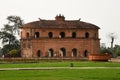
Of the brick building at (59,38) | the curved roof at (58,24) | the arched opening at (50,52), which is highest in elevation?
the curved roof at (58,24)

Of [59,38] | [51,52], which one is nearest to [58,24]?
[59,38]

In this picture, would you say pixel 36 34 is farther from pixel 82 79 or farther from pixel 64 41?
pixel 82 79

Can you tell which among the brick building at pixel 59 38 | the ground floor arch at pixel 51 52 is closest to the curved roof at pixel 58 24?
the brick building at pixel 59 38

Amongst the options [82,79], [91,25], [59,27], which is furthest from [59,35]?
[82,79]

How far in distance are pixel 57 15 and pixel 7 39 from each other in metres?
14.8

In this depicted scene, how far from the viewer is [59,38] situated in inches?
2975

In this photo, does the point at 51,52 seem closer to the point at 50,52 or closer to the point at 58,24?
the point at 50,52

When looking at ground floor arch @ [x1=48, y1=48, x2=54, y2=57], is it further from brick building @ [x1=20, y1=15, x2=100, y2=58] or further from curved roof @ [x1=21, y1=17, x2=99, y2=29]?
curved roof @ [x1=21, y1=17, x2=99, y2=29]

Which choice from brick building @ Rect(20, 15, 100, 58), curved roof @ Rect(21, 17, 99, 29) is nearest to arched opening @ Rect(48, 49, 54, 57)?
brick building @ Rect(20, 15, 100, 58)

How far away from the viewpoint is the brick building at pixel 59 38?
74.5 metres

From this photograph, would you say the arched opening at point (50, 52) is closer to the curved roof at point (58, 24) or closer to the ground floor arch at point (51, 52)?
the ground floor arch at point (51, 52)

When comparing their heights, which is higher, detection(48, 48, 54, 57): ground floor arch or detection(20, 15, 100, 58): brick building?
detection(20, 15, 100, 58): brick building

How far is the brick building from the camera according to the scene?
7450 cm

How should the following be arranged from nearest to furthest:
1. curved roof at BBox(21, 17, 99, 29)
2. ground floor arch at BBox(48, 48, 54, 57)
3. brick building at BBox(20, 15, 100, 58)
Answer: brick building at BBox(20, 15, 100, 58) < ground floor arch at BBox(48, 48, 54, 57) < curved roof at BBox(21, 17, 99, 29)
